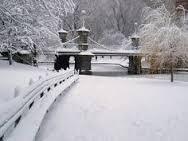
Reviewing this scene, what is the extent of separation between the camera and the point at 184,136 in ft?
23.0

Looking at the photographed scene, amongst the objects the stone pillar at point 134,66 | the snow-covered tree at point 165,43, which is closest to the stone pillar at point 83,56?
the stone pillar at point 134,66

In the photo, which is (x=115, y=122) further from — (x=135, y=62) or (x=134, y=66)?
(x=134, y=66)

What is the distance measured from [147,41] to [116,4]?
44341 mm

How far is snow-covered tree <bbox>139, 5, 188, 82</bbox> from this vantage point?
26172mm

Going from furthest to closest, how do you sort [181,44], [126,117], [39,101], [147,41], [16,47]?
[147,41] → [181,44] → [16,47] → [126,117] → [39,101]

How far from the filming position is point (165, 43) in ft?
86.0

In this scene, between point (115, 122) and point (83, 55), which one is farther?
point (83, 55)

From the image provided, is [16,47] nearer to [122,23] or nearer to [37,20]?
[37,20]

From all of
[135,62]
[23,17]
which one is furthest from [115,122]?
[135,62]

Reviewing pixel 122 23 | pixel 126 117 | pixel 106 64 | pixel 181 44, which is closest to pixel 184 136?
pixel 126 117

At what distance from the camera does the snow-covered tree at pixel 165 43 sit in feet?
85.9

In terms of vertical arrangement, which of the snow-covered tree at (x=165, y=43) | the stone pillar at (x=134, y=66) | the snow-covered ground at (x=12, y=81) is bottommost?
the stone pillar at (x=134, y=66)

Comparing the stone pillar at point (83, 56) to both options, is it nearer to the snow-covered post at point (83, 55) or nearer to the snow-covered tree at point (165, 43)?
the snow-covered post at point (83, 55)

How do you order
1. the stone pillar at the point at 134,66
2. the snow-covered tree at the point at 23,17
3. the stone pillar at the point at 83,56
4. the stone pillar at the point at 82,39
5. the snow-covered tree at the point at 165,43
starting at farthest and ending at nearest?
1. the stone pillar at the point at 134,66
2. the stone pillar at the point at 82,39
3. the stone pillar at the point at 83,56
4. the snow-covered tree at the point at 165,43
5. the snow-covered tree at the point at 23,17
